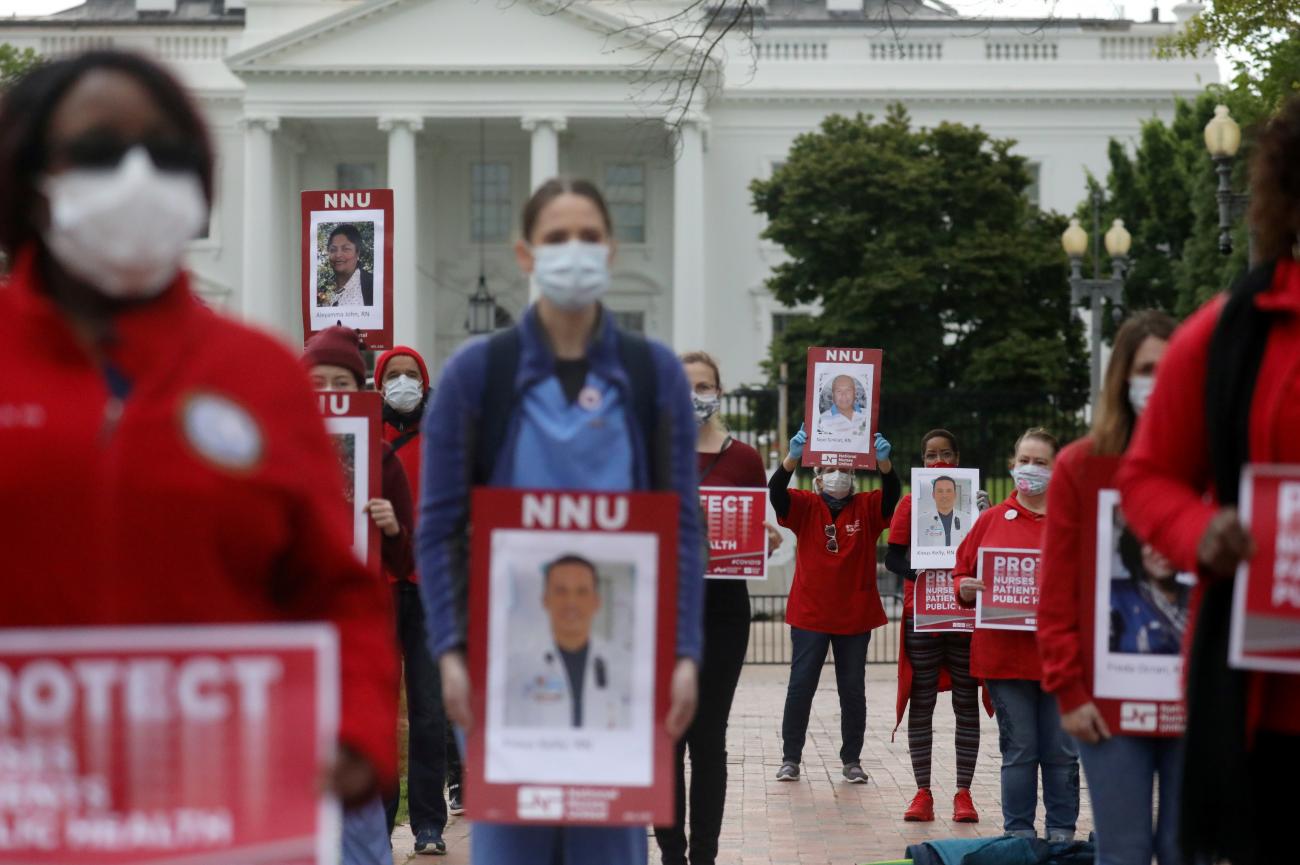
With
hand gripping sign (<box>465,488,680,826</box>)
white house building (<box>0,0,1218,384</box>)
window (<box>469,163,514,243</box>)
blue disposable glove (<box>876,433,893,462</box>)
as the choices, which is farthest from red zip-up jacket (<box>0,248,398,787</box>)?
window (<box>469,163,514,243</box>)

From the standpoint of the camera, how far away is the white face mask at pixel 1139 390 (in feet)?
17.1

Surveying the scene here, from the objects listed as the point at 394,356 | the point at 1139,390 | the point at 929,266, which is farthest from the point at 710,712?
the point at 929,266

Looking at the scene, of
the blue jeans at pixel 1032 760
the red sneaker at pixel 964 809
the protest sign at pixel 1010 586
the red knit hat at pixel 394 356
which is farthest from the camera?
the red sneaker at pixel 964 809

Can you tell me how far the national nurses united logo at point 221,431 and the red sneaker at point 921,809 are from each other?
7661 millimetres

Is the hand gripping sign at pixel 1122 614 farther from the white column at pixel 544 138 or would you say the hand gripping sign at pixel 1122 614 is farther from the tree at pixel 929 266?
the white column at pixel 544 138

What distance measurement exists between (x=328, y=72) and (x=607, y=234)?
58.3m

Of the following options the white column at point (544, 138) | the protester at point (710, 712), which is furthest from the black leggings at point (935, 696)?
the white column at point (544, 138)

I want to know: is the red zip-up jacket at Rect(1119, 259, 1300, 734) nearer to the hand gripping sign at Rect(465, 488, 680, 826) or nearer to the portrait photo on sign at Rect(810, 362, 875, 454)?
the hand gripping sign at Rect(465, 488, 680, 826)

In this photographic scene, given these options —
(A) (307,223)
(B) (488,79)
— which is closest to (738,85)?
(B) (488,79)

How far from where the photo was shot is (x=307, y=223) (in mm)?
9586

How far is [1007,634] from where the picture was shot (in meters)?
8.25

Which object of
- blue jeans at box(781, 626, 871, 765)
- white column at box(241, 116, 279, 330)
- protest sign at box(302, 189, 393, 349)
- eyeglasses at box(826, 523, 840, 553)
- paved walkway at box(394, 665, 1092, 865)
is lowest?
paved walkway at box(394, 665, 1092, 865)

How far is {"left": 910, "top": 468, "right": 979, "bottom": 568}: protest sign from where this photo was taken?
11.2 meters

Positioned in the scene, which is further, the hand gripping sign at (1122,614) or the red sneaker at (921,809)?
the red sneaker at (921,809)
